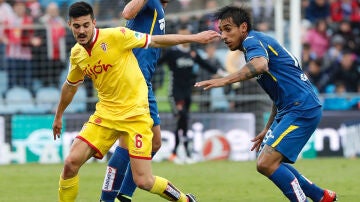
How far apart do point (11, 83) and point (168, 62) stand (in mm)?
3990

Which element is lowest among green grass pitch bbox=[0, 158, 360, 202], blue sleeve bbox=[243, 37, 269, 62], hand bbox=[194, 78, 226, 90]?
green grass pitch bbox=[0, 158, 360, 202]

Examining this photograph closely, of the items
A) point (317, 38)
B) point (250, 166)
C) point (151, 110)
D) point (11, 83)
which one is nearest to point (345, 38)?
point (317, 38)

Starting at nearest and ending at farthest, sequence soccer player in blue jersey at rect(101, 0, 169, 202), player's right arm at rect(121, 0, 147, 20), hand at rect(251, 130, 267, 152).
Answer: player's right arm at rect(121, 0, 147, 20), soccer player in blue jersey at rect(101, 0, 169, 202), hand at rect(251, 130, 267, 152)

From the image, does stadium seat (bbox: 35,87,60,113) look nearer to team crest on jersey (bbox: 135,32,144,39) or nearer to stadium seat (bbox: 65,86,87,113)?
stadium seat (bbox: 65,86,87,113)

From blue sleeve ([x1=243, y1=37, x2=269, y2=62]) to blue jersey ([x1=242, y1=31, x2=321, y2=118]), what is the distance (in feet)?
0.37

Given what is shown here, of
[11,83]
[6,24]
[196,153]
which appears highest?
[6,24]

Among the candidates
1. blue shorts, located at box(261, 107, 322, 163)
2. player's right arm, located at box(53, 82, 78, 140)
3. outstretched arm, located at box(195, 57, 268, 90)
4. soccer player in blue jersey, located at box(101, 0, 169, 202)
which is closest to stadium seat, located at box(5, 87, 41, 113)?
player's right arm, located at box(53, 82, 78, 140)

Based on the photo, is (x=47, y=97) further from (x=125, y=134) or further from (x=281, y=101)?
(x=281, y=101)

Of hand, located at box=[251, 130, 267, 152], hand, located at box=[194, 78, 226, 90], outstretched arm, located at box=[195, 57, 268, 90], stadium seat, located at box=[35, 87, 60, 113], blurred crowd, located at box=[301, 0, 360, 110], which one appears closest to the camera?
hand, located at box=[194, 78, 226, 90]

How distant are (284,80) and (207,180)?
15.3ft

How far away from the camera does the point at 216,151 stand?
701 inches

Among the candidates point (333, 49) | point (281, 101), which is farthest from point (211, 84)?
point (333, 49)

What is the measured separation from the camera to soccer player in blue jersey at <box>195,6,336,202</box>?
8.47 m

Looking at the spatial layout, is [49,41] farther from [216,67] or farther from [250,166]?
[250,166]
